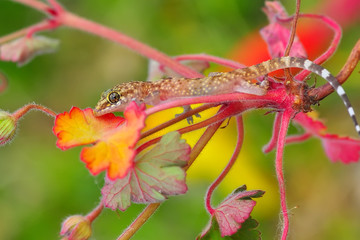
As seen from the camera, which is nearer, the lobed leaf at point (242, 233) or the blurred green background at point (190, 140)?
the lobed leaf at point (242, 233)

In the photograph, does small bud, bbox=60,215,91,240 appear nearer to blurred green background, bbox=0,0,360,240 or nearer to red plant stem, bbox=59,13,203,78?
red plant stem, bbox=59,13,203,78

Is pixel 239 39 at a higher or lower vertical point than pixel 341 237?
higher

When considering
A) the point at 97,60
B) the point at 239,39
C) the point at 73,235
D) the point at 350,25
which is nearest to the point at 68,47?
the point at 97,60

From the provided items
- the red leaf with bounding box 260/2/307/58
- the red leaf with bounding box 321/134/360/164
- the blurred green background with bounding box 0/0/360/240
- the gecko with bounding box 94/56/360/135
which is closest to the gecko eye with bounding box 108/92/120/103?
the gecko with bounding box 94/56/360/135

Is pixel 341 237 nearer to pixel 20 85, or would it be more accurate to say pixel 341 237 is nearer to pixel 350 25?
pixel 350 25

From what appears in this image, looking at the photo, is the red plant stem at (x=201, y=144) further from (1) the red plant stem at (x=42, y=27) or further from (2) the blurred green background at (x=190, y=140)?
(2) the blurred green background at (x=190, y=140)

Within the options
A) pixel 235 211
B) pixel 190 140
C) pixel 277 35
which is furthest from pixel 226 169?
pixel 190 140

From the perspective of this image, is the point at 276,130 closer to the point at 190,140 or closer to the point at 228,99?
Answer: the point at 228,99

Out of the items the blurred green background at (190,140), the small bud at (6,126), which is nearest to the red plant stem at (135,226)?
the small bud at (6,126)
